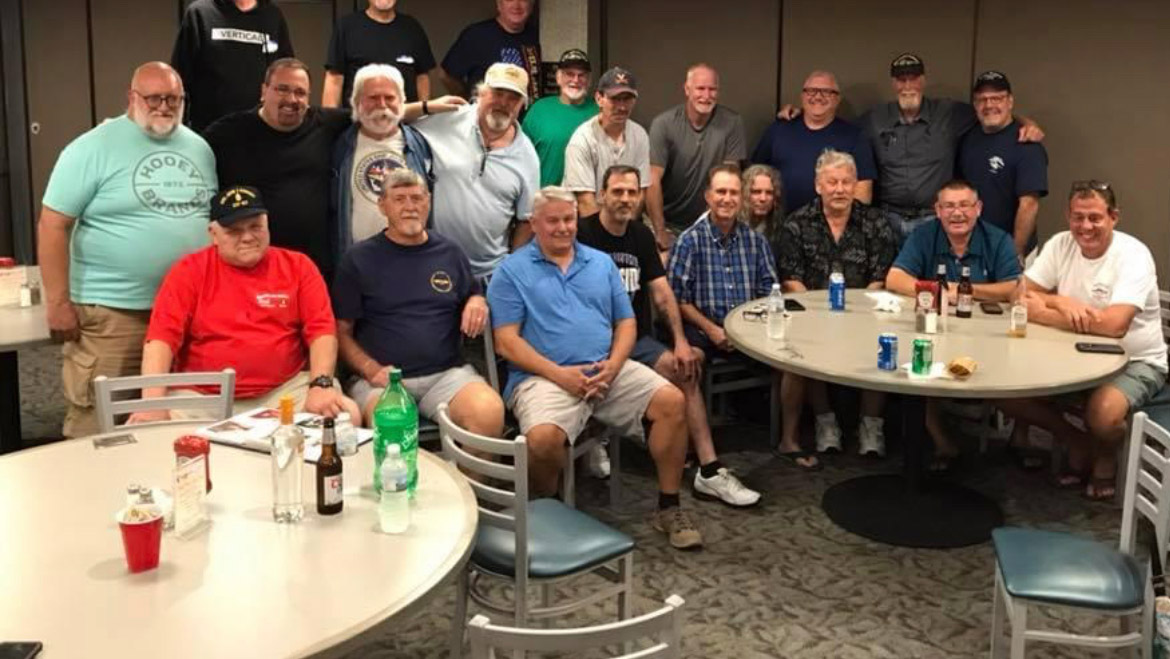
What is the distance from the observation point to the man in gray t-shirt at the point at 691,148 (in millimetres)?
5652

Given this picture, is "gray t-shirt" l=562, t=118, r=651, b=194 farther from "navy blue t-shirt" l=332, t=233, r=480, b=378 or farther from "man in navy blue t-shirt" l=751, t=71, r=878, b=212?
"navy blue t-shirt" l=332, t=233, r=480, b=378

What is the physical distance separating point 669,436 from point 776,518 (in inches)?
24.4

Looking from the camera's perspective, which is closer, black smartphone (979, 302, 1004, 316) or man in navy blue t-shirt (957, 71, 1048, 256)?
black smartphone (979, 302, 1004, 316)

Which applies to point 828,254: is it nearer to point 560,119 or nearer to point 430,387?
point 560,119

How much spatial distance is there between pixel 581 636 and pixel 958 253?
3370 millimetres

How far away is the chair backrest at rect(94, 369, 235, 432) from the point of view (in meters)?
3.03

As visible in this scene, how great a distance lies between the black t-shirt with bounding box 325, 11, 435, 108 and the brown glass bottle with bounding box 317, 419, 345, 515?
10.5 ft

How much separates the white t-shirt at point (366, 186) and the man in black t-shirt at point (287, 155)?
108 mm

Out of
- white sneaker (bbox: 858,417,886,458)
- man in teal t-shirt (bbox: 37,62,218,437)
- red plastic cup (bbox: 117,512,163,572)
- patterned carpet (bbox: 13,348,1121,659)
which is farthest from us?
white sneaker (bbox: 858,417,886,458)

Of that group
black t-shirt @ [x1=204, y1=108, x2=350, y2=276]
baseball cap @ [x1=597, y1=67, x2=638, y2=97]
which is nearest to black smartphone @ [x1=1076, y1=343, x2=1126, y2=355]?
baseball cap @ [x1=597, y1=67, x2=638, y2=97]

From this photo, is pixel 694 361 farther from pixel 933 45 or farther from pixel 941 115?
pixel 933 45

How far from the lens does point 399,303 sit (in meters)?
3.85

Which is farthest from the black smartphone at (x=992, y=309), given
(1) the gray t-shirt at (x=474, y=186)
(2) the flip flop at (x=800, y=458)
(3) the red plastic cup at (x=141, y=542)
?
(3) the red plastic cup at (x=141, y=542)

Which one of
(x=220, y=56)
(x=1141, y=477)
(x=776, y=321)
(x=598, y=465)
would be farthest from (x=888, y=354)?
(x=220, y=56)
